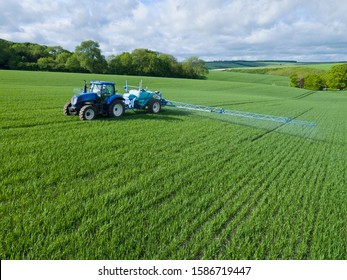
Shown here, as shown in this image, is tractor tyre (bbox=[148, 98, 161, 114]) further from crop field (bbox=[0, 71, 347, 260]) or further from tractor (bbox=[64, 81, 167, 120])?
crop field (bbox=[0, 71, 347, 260])

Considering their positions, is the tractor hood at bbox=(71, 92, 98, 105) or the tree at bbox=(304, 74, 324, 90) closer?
the tractor hood at bbox=(71, 92, 98, 105)

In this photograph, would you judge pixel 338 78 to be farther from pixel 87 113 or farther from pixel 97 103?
pixel 87 113

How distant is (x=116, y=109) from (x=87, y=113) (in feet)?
5.73

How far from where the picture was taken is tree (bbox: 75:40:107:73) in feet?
252

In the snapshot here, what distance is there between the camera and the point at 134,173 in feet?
20.5

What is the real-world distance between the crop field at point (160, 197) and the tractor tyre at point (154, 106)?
198 inches

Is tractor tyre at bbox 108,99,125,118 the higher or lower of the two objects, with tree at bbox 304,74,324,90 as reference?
lower

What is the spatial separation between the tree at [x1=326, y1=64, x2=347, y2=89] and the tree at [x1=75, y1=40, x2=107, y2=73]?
81478 millimetres

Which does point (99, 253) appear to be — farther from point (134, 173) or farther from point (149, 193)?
point (134, 173)

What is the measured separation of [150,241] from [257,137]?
9.22m

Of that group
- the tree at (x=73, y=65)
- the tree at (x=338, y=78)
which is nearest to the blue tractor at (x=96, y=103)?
the tree at (x=73, y=65)

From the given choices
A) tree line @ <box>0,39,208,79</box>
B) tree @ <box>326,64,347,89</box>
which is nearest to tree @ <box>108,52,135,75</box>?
tree line @ <box>0,39,208,79</box>

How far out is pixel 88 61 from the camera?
252 feet

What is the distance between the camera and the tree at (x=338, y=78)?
85.8m
